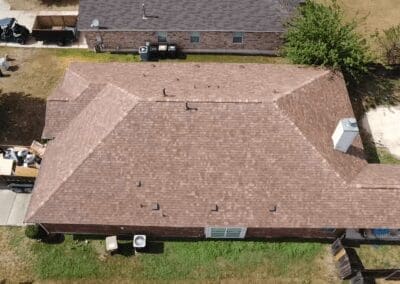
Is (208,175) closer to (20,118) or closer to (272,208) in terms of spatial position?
(272,208)

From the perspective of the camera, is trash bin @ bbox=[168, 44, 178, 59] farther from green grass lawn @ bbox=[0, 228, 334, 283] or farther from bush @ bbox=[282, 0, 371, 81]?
green grass lawn @ bbox=[0, 228, 334, 283]

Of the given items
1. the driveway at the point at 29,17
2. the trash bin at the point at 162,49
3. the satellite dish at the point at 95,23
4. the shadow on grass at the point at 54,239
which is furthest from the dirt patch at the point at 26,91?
the trash bin at the point at 162,49

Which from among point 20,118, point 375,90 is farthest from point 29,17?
point 375,90

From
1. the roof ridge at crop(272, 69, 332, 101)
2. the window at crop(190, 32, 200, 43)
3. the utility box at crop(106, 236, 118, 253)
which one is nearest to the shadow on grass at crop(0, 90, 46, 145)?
the utility box at crop(106, 236, 118, 253)

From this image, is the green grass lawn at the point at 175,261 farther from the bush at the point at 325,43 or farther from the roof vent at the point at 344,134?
the bush at the point at 325,43

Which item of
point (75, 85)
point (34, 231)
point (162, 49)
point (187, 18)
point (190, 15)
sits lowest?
point (34, 231)
